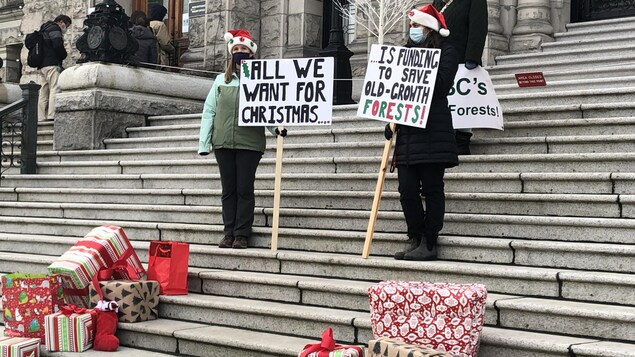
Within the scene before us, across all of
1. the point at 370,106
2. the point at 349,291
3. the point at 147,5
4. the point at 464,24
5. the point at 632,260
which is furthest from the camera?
the point at 147,5

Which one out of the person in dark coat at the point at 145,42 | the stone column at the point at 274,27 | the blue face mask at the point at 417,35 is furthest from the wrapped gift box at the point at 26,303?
the stone column at the point at 274,27

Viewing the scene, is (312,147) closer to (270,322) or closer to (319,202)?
(319,202)

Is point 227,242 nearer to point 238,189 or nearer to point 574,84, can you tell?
point 238,189

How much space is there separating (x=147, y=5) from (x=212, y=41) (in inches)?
129

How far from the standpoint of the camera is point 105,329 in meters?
7.62

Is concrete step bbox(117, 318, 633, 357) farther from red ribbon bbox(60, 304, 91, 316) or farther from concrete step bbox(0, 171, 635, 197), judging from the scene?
concrete step bbox(0, 171, 635, 197)

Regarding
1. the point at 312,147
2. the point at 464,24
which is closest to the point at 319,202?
the point at 312,147

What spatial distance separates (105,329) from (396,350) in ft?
8.95

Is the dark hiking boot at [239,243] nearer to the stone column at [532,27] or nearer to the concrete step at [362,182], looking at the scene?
the concrete step at [362,182]

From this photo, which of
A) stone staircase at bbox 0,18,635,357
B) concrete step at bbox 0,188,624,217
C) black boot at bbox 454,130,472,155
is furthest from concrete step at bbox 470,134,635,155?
concrete step at bbox 0,188,624,217

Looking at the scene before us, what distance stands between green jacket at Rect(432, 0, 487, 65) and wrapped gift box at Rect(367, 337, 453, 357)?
3818 millimetres

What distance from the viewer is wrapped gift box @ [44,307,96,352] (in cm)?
746

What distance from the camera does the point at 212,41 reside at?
16.7 metres

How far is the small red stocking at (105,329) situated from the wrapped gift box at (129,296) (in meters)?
0.13
